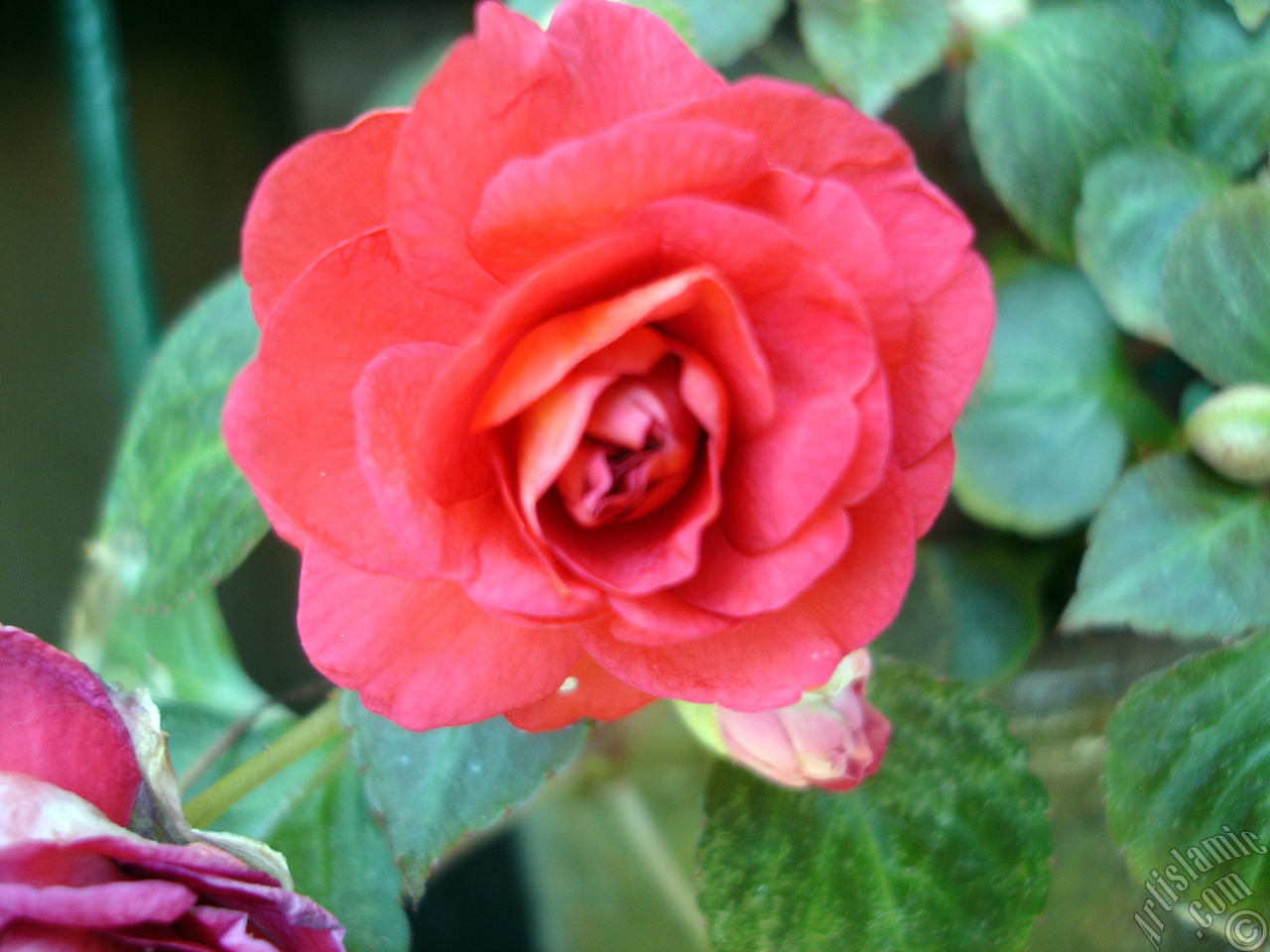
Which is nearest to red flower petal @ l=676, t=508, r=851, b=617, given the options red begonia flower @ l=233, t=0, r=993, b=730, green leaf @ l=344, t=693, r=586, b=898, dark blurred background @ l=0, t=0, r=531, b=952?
red begonia flower @ l=233, t=0, r=993, b=730

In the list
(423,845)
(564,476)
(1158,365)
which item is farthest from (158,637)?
(1158,365)

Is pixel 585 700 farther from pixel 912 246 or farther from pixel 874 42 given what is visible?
pixel 874 42

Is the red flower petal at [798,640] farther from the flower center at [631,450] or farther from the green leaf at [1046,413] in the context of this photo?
the green leaf at [1046,413]

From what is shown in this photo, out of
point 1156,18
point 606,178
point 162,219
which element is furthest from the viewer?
point 162,219

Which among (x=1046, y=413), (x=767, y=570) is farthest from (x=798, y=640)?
(x=1046, y=413)

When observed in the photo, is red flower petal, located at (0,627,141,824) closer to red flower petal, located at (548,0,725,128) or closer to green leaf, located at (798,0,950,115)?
red flower petal, located at (548,0,725,128)

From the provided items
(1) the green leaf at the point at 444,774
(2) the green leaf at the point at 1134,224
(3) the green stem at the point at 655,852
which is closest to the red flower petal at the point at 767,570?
(1) the green leaf at the point at 444,774
